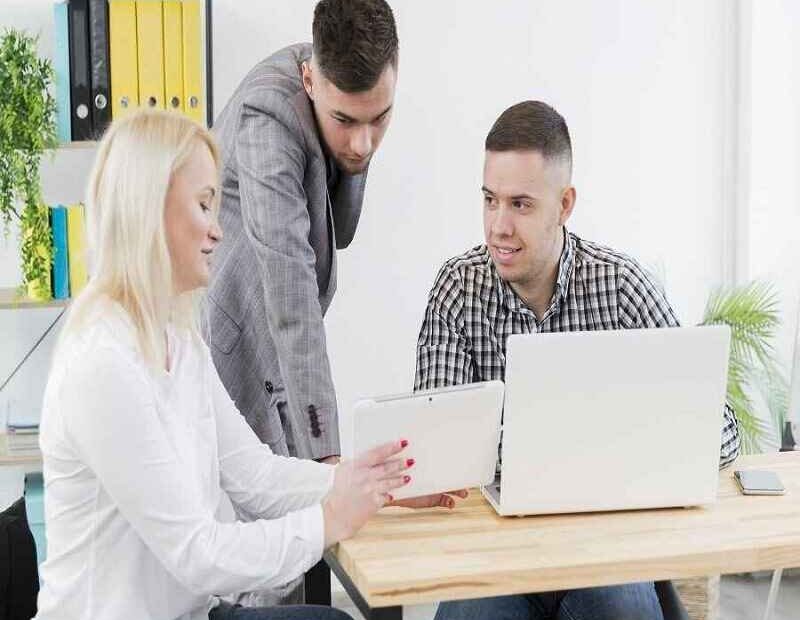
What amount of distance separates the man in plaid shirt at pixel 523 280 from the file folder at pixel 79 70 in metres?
1.25

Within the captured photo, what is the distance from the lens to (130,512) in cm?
162

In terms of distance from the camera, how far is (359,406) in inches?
68.2

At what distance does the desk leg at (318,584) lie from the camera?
201 centimetres

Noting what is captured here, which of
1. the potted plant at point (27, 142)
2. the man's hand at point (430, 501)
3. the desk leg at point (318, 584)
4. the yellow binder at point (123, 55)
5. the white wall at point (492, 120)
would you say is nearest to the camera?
the man's hand at point (430, 501)

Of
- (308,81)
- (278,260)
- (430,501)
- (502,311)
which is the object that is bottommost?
(430,501)

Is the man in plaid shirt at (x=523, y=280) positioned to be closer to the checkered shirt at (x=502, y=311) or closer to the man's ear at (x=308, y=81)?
the checkered shirt at (x=502, y=311)

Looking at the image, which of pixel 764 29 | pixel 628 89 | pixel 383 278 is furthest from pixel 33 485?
pixel 764 29

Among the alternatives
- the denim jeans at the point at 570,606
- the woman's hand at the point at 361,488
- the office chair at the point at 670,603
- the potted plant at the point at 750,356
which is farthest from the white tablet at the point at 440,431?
the potted plant at the point at 750,356

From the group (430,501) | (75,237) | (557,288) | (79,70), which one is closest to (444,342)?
(557,288)

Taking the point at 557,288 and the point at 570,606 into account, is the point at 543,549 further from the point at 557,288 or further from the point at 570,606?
the point at 557,288

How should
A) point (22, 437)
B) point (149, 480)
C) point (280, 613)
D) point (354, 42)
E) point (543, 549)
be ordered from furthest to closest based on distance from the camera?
point (22, 437)
point (354, 42)
point (280, 613)
point (543, 549)
point (149, 480)

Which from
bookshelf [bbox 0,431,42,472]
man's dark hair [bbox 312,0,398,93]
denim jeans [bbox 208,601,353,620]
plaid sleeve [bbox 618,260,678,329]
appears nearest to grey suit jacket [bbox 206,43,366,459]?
man's dark hair [bbox 312,0,398,93]

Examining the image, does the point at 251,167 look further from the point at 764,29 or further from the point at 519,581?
the point at 764,29

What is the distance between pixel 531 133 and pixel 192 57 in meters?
1.21
